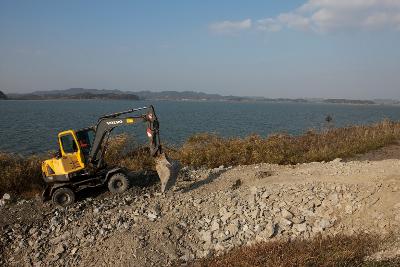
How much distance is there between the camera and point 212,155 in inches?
691

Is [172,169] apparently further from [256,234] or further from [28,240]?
[28,240]

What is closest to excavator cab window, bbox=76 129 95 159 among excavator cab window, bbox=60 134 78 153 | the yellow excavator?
the yellow excavator

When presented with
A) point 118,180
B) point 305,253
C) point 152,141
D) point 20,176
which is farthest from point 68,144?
point 305,253

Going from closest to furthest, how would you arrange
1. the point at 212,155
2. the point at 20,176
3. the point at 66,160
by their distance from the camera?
the point at 66,160, the point at 20,176, the point at 212,155

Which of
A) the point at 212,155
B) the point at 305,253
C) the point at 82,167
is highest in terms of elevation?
the point at 82,167

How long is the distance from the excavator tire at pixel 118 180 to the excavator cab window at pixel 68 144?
1.45 meters

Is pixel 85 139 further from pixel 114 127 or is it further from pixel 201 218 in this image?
pixel 201 218

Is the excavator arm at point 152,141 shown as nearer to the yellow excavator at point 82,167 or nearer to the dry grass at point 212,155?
the yellow excavator at point 82,167

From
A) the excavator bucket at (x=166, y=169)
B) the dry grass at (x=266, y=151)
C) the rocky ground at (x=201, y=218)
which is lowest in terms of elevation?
the rocky ground at (x=201, y=218)

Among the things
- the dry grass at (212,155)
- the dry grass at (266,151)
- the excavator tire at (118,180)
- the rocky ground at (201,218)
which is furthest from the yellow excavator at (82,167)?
the dry grass at (266,151)

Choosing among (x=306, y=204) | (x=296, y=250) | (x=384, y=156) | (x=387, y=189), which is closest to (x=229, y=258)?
(x=296, y=250)

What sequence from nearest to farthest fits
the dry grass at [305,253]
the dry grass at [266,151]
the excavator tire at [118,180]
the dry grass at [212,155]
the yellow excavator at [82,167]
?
1. the dry grass at [305,253]
2. the yellow excavator at [82,167]
3. the excavator tire at [118,180]
4. the dry grass at [212,155]
5. the dry grass at [266,151]

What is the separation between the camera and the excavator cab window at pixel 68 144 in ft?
41.7

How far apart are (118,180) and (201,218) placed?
10.7ft
